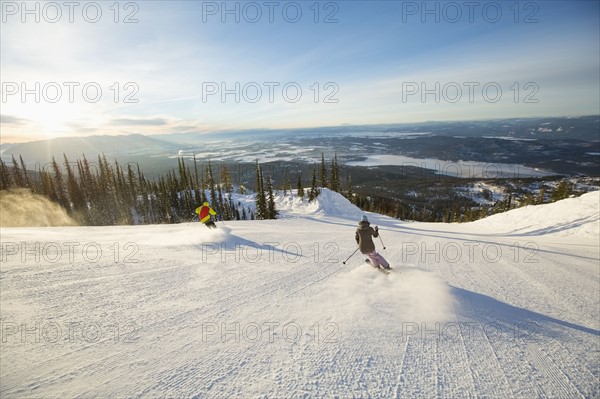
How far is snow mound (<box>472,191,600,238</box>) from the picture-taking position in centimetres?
1446

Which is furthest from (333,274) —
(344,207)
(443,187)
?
(443,187)

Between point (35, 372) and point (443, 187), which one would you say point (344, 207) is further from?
point (443, 187)

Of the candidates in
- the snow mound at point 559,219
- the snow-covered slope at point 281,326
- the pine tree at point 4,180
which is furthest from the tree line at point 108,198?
the snow-covered slope at point 281,326

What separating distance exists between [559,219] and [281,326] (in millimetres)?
20554

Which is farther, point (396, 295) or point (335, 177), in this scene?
point (335, 177)

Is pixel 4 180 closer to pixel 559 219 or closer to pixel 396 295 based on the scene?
pixel 396 295

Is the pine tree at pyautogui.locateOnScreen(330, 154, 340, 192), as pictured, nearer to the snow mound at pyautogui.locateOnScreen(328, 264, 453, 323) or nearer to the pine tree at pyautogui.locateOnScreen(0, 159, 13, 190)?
the snow mound at pyautogui.locateOnScreen(328, 264, 453, 323)

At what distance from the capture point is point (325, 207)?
1790 inches

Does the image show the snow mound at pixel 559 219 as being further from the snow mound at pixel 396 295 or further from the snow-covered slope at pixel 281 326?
the snow mound at pixel 396 295

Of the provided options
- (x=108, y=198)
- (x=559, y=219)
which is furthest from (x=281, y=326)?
(x=108, y=198)

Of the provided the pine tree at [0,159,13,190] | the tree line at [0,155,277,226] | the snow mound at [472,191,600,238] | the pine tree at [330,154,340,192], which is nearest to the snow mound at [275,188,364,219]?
the tree line at [0,155,277,226]

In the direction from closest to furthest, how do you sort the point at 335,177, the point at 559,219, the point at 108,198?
the point at 559,219, the point at 335,177, the point at 108,198

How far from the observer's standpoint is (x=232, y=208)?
2594 inches

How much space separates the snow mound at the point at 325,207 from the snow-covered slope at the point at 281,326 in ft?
108
